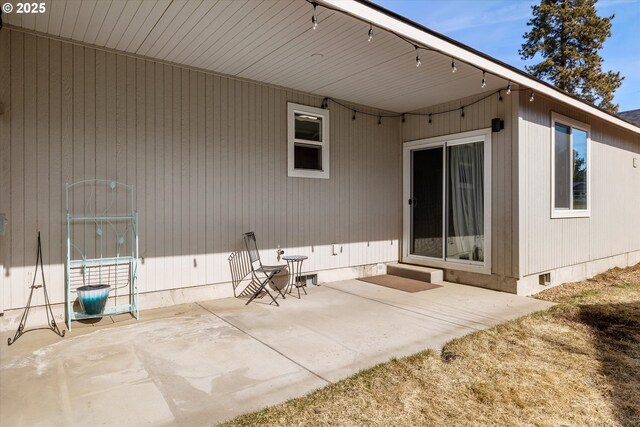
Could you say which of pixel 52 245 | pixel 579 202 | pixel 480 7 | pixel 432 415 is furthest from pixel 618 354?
pixel 480 7

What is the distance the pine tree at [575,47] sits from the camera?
13.8 m

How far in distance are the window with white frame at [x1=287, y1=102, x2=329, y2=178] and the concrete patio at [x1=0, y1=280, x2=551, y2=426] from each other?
1.91 meters

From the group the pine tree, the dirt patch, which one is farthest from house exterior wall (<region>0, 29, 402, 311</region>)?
the pine tree

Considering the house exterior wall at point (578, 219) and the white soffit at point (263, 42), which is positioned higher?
the white soffit at point (263, 42)

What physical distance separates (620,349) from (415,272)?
2.90m

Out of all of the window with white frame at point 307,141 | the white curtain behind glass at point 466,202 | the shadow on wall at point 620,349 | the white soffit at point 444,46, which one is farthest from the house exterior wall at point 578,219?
the window with white frame at point 307,141

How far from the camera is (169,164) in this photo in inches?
169

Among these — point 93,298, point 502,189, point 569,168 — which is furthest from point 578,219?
point 93,298

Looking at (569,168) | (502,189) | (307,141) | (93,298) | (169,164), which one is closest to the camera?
(93,298)

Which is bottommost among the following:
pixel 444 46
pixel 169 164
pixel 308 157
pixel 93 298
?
pixel 93 298

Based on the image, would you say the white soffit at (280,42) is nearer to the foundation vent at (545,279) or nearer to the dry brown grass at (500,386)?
the foundation vent at (545,279)

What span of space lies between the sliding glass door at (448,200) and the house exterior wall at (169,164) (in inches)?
32.0

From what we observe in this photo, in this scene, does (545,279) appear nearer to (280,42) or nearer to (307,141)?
(307,141)

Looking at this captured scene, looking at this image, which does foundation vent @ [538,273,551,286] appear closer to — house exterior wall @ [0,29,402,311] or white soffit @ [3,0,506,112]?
house exterior wall @ [0,29,402,311]
